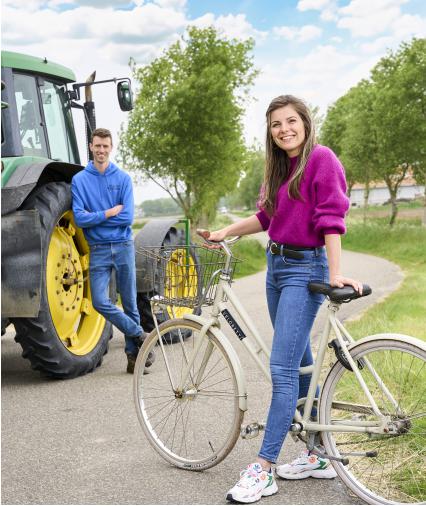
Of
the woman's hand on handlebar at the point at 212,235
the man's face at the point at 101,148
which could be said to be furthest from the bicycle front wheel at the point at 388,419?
the man's face at the point at 101,148

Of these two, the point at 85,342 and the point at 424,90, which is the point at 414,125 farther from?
the point at 85,342

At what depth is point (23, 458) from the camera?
4.42m

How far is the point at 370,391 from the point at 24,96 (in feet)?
15.7

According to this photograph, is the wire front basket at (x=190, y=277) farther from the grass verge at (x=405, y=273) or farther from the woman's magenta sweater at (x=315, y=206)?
the grass verge at (x=405, y=273)

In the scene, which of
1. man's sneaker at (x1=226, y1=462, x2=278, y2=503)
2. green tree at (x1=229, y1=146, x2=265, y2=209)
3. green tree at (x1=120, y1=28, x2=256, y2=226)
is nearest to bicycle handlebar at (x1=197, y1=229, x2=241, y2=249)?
man's sneaker at (x1=226, y1=462, x2=278, y2=503)

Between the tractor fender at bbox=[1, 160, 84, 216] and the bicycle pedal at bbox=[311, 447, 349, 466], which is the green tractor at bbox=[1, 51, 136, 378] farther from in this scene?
the bicycle pedal at bbox=[311, 447, 349, 466]

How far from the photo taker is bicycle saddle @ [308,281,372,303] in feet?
11.3

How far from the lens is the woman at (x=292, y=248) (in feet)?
11.6

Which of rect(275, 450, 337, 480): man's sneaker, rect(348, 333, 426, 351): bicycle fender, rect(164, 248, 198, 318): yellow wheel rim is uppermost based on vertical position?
rect(164, 248, 198, 318): yellow wheel rim

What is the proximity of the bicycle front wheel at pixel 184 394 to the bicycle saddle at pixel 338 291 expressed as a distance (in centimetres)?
63

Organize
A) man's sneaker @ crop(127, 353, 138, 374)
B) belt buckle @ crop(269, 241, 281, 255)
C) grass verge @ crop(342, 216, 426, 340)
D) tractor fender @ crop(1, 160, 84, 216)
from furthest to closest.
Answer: grass verge @ crop(342, 216, 426, 340)
man's sneaker @ crop(127, 353, 138, 374)
tractor fender @ crop(1, 160, 84, 216)
belt buckle @ crop(269, 241, 281, 255)

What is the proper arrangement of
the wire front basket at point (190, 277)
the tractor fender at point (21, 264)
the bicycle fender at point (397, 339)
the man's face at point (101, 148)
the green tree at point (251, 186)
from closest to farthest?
the bicycle fender at point (397, 339) → the wire front basket at point (190, 277) → the tractor fender at point (21, 264) → the man's face at point (101, 148) → the green tree at point (251, 186)

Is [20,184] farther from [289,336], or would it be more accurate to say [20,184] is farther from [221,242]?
[289,336]

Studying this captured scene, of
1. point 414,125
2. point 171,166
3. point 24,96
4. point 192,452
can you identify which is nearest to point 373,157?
point 414,125
